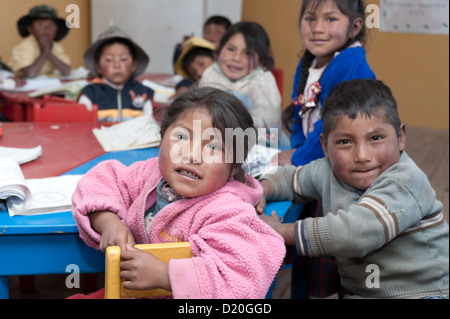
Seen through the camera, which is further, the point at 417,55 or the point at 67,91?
the point at 417,55

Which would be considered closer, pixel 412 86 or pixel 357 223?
pixel 357 223

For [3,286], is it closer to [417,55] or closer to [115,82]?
[115,82]

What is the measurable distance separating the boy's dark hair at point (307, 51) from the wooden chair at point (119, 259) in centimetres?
78

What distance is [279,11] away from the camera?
399cm

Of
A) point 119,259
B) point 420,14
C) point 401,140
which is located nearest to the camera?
point 119,259

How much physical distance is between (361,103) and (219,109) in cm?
32

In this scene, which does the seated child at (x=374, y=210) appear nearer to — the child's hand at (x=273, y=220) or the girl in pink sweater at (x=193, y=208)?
the child's hand at (x=273, y=220)

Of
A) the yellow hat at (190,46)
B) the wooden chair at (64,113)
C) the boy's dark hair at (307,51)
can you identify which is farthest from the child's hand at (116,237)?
the yellow hat at (190,46)

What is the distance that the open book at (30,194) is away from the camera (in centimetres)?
98

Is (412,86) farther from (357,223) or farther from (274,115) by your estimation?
(357,223)

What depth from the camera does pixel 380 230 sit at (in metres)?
1.00

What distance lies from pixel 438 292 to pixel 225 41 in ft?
3.88

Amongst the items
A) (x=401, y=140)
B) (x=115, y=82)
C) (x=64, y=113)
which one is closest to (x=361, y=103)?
(x=401, y=140)
